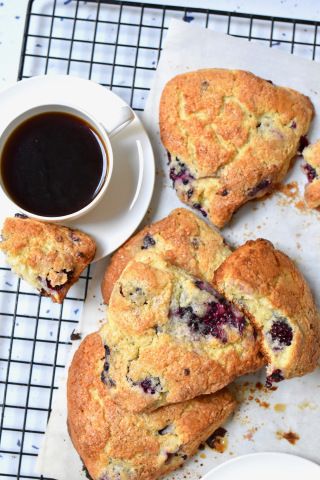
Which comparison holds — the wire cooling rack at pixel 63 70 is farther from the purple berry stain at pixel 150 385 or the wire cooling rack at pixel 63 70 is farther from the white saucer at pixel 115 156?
the purple berry stain at pixel 150 385

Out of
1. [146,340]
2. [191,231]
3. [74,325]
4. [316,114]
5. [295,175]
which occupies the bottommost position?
[74,325]

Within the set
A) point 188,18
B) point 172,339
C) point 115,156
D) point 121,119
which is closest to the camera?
point 172,339

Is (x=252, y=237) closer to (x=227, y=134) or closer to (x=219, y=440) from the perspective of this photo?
(x=227, y=134)

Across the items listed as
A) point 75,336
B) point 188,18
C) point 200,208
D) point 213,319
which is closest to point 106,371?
point 75,336

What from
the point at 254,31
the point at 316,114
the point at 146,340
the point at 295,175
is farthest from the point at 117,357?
the point at 254,31

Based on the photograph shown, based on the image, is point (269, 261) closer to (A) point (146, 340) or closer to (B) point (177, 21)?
(A) point (146, 340)

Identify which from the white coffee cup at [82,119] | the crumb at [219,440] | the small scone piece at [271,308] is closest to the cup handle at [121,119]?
the white coffee cup at [82,119]

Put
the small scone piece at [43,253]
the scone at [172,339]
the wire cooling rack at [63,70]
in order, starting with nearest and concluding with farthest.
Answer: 1. the scone at [172,339]
2. the small scone piece at [43,253]
3. the wire cooling rack at [63,70]
